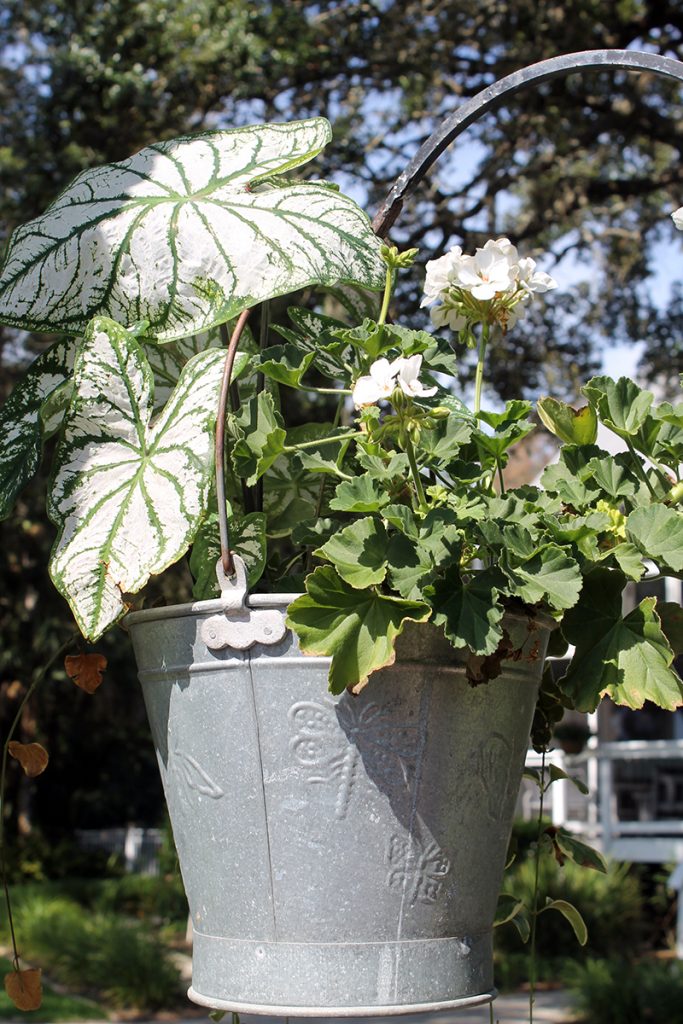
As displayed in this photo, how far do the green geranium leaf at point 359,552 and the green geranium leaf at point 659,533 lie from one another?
222 millimetres

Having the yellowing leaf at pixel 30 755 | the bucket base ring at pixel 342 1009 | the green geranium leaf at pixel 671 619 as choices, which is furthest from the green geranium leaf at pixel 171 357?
the bucket base ring at pixel 342 1009

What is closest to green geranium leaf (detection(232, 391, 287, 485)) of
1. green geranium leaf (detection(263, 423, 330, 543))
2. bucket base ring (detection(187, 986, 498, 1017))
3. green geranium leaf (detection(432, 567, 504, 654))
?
green geranium leaf (detection(263, 423, 330, 543))

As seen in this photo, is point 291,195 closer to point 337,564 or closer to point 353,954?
point 337,564

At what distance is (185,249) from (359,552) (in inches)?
14.4

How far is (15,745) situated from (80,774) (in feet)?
43.8

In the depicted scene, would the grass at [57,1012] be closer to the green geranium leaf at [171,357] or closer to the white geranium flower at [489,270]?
the green geranium leaf at [171,357]

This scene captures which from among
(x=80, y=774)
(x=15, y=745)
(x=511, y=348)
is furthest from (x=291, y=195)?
(x=80, y=774)

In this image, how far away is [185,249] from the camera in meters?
1.02

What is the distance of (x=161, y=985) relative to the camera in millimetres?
6375

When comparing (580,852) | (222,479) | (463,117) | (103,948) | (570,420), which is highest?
(463,117)

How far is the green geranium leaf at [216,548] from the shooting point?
95 centimetres

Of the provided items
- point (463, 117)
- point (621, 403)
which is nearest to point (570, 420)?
point (621, 403)

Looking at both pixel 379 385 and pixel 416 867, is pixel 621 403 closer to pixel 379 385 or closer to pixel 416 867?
pixel 379 385

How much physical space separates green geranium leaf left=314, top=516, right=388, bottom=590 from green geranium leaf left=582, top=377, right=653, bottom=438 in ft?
0.89
